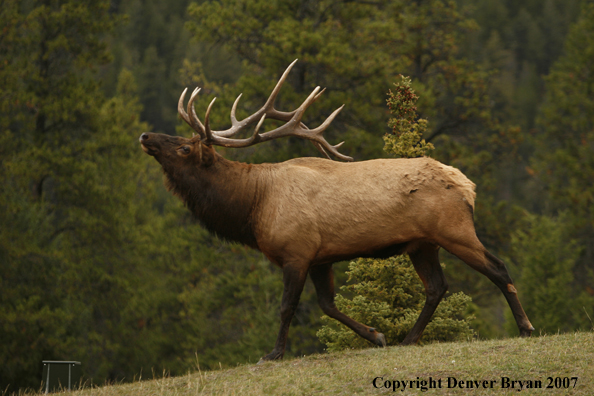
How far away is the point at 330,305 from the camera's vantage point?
8859 millimetres

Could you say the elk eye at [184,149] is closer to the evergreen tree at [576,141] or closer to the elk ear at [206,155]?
the elk ear at [206,155]

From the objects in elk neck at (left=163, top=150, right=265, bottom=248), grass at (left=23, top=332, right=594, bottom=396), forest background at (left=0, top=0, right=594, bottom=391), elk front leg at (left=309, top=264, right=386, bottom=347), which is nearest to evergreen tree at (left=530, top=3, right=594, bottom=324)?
forest background at (left=0, top=0, right=594, bottom=391)

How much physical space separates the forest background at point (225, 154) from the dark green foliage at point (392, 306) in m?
9.90

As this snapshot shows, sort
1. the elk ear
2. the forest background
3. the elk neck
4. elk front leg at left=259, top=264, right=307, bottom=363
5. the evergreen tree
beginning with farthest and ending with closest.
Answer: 1. the evergreen tree
2. the forest background
3. the elk ear
4. the elk neck
5. elk front leg at left=259, top=264, right=307, bottom=363

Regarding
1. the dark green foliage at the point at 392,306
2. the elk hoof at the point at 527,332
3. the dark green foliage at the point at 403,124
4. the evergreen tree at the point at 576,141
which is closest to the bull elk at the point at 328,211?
the elk hoof at the point at 527,332

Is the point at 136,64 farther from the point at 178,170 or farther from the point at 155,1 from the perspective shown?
the point at 178,170

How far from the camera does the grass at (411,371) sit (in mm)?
6422

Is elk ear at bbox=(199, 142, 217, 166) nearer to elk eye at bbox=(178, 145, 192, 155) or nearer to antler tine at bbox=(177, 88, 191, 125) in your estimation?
elk eye at bbox=(178, 145, 192, 155)

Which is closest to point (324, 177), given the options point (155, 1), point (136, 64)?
point (136, 64)

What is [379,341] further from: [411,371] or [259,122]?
[259,122]

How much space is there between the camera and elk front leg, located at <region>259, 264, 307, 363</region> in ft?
27.0

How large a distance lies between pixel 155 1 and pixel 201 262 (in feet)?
239

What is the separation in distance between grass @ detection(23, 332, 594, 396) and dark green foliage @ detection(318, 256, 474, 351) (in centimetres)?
203

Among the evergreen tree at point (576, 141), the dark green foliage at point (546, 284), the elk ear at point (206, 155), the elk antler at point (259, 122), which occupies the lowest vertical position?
the dark green foliage at point (546, 284)
